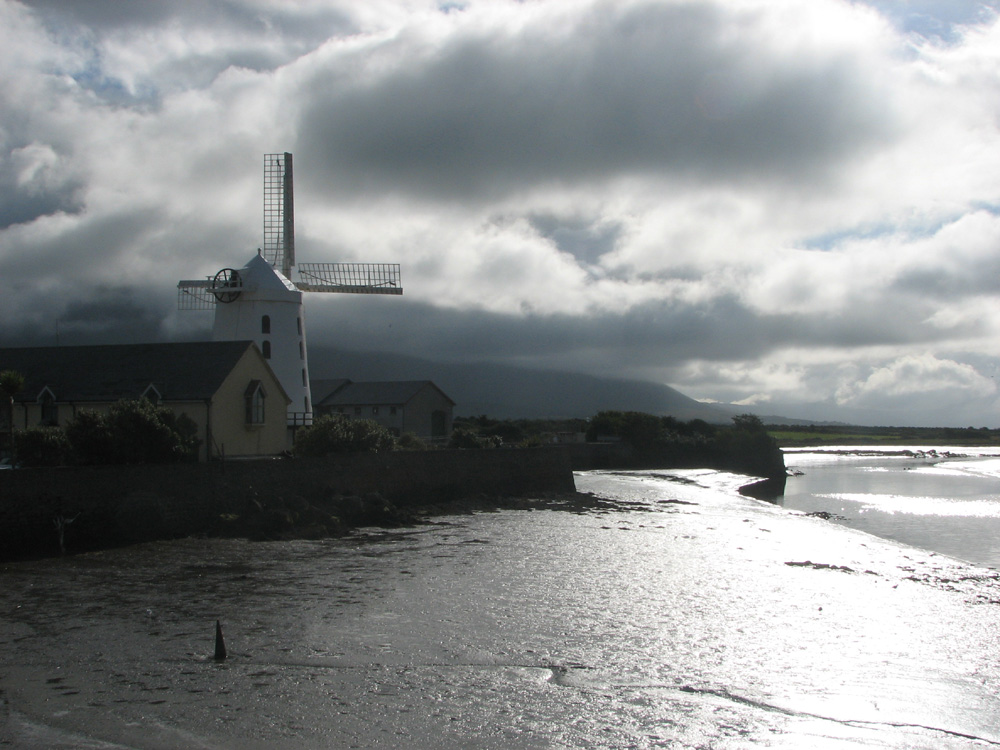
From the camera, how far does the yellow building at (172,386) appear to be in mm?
31656

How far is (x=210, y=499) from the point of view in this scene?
23.9 m

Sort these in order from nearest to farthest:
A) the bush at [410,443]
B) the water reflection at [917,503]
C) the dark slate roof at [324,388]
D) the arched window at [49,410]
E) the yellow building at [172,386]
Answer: the water reflection at [917,503] → the yellow building at [172,386] → the arched window at [49,410] → the bush at [410,443] → the dark slate roof at [324,388]

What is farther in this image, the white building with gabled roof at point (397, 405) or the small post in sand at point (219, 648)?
the white building with gabled roof at point (397, 405)

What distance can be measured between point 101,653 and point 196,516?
11.8 meters

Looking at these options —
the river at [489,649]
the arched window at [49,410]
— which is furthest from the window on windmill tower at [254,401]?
the river at [489,649]

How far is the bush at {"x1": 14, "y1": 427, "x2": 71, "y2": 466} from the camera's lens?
24.1 meters

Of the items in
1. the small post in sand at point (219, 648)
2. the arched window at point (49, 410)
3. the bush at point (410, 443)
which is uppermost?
the arched window at point (49, 410)

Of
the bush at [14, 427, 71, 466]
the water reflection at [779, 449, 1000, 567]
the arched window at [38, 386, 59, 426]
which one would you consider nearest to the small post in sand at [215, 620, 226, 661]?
the bush at [14, 427, 71, 466]

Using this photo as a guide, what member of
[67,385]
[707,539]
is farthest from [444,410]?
[707,539]

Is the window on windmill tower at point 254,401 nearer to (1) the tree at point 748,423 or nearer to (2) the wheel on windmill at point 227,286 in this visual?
(2) the wheel on windmill at point 227,286

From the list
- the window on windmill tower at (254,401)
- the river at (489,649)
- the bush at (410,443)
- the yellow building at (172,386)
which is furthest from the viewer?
the bush at (410,443)

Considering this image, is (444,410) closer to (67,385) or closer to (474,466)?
(474,466)

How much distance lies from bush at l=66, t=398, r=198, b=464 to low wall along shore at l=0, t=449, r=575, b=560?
156 centimetres

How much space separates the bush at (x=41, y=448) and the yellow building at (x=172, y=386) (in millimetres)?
5710
